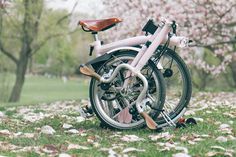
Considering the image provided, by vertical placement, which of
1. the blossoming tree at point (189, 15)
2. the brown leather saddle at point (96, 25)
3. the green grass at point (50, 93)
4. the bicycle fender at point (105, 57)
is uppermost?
the blossoming tree at point (189, 15)

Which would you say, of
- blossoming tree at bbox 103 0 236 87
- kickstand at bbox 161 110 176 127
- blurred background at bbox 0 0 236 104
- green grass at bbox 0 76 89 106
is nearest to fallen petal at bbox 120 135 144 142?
kickstand at bbox 161 110 176 127

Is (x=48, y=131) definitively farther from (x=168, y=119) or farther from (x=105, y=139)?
(x=168, y=119)

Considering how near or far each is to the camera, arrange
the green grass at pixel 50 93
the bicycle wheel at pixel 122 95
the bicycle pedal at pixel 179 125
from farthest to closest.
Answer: the green grass at pixel 50 93, the bicycle pedal at pixel 179 125, the bicycle wheel at pixel 122 95

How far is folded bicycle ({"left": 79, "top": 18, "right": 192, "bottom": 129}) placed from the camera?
734cm

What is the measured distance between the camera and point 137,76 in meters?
7.39

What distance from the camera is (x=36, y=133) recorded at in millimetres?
7133

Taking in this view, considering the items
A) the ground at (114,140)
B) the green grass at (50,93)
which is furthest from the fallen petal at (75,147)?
the green grass at (50,93)

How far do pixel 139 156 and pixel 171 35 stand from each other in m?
2.58

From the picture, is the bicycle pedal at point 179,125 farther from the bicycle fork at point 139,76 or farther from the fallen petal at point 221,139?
the fallen petal at point 221,139

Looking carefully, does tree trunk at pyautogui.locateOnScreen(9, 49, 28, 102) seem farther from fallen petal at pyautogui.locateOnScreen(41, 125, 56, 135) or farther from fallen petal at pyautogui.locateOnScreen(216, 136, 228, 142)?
fallen petal at pyautogui.locateOnScreen(216, 136, 228, 142)

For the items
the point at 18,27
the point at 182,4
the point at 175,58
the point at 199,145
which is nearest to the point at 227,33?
the point at 182,4

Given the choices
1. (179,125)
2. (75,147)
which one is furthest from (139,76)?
(75,147)

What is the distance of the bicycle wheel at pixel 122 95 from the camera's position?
7.33 meters

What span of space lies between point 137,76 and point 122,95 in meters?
0.39
